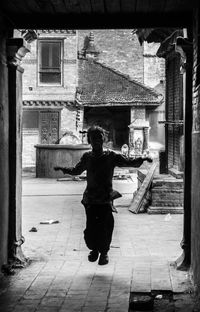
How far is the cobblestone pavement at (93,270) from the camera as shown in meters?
5.24

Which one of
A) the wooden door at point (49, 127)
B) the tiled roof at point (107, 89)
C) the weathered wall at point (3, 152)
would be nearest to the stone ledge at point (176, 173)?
the weathered wall at point (3, 152)

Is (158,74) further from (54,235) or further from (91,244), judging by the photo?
(91,244)

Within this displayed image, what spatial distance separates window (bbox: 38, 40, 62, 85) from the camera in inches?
1116

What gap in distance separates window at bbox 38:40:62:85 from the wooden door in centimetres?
173

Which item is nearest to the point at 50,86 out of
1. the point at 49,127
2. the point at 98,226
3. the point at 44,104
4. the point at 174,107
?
the point at 44,104

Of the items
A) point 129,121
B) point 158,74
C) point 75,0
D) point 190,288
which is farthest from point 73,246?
point 158,74

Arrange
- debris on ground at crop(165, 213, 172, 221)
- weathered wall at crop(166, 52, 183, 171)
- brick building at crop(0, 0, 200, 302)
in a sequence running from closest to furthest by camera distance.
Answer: brick building at crop(0, 0, 200, 302), debris on ground at crop(165, 213, 172, 221), weathered wall at crop(166, 52, 183, 171)

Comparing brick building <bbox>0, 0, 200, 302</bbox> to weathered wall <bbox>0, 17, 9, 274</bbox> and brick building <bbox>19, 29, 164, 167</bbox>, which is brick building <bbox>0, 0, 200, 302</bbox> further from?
brick building <bbox>19, 29, 164, 167</bbox>

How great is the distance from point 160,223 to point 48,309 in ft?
18.5

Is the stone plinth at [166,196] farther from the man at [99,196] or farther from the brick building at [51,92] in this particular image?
the brick building at [51,92]

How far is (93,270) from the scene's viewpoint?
6520 millimetres

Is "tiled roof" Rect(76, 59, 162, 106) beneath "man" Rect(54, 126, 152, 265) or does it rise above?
above

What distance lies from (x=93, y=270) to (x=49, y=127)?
73.8ft

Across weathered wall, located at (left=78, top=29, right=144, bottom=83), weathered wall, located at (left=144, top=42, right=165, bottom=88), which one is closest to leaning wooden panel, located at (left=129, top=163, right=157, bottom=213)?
weathered wall, located at (left=144, top=42, right=165, bottom=88)
